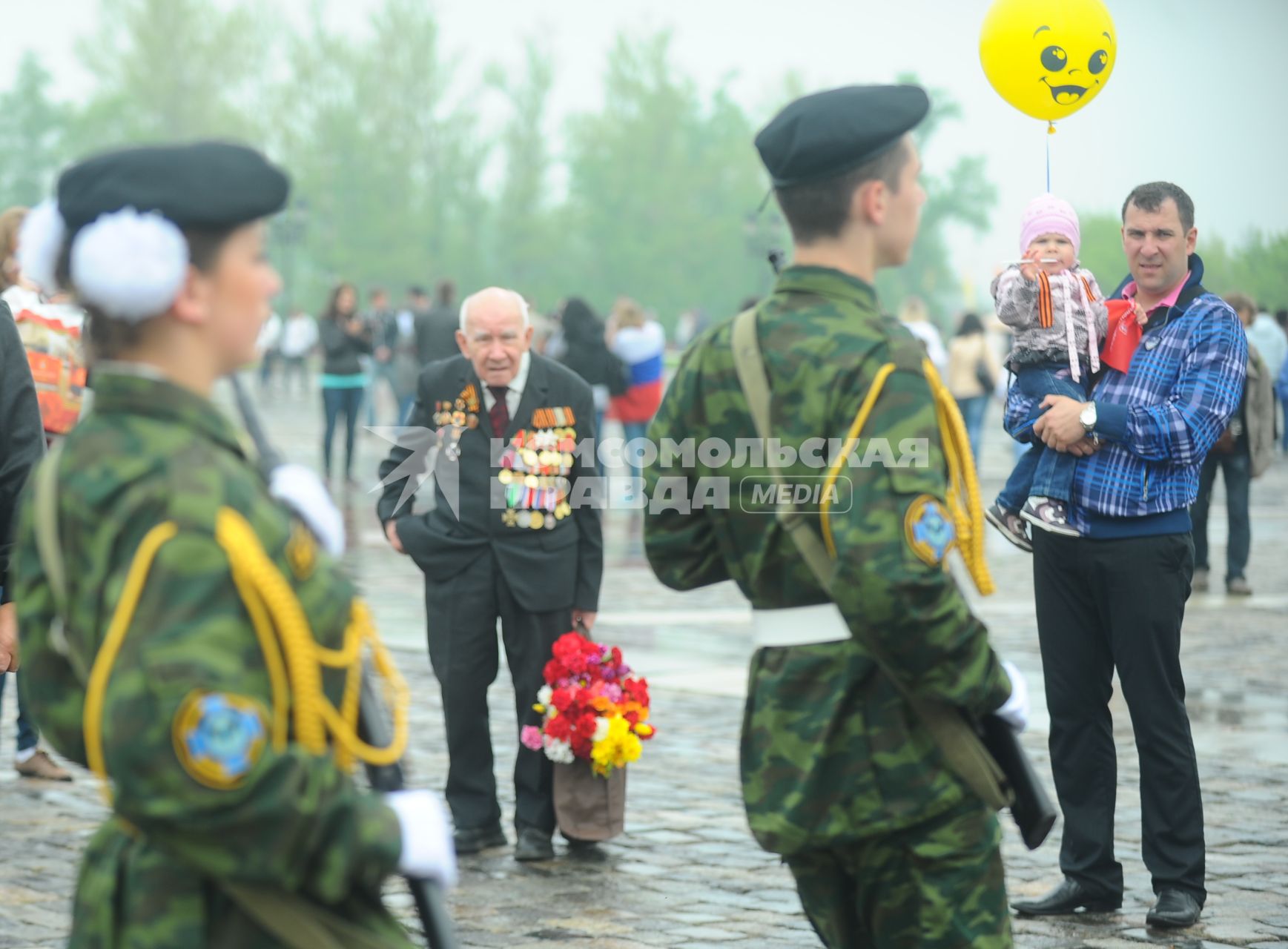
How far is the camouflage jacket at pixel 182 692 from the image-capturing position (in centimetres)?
220

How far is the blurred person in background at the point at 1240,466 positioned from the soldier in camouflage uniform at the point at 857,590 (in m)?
9.78

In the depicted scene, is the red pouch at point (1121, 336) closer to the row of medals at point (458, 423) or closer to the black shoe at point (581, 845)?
the row of medals at point (458, 423)

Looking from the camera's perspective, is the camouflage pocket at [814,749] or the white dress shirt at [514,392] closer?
the camouflage pocket at [814,749]

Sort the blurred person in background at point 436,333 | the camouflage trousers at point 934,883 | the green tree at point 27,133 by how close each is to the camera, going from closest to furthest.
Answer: the camouflage trousers at point 934,883 < the blurred person in background at point 436,333 < the green tree at point 27,133

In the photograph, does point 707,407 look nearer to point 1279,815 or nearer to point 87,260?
point 87,260

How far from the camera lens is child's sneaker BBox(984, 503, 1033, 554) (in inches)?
221

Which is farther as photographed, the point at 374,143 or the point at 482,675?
the point at 374,143

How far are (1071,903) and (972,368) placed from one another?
15609mm

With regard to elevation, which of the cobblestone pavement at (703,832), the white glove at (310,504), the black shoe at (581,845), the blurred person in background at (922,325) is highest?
the blurred person in background at (922,325)

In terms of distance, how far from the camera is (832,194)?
3264 mm

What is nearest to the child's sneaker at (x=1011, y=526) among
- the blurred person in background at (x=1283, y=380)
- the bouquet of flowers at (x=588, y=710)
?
the bouquet of flowers at (x=588, y=710)

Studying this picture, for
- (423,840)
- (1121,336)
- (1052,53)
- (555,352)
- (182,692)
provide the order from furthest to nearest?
(555,352)
(1052,53)
(1121,336)
(423,840)
(182,692)

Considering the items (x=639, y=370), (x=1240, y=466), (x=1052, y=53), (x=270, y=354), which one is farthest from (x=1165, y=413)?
(x=270, y=354)

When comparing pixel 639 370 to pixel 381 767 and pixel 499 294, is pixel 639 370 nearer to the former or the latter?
pixel 499 294
